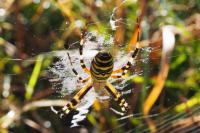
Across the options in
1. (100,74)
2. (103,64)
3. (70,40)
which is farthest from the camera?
(70,40)

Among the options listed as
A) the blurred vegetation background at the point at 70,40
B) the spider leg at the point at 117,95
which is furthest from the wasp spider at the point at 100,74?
the blurred vegetation background at the point at 70,40

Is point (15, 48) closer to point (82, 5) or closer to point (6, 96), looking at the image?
point (6, 96)

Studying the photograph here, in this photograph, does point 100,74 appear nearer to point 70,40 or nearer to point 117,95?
point 117,95

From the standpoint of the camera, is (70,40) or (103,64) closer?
(103,64)

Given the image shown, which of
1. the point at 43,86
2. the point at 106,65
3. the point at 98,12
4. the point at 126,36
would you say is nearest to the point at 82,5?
the point at 98,12

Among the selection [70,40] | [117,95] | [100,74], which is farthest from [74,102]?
[100,74]

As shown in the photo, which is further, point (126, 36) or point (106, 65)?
point (126, 36)
